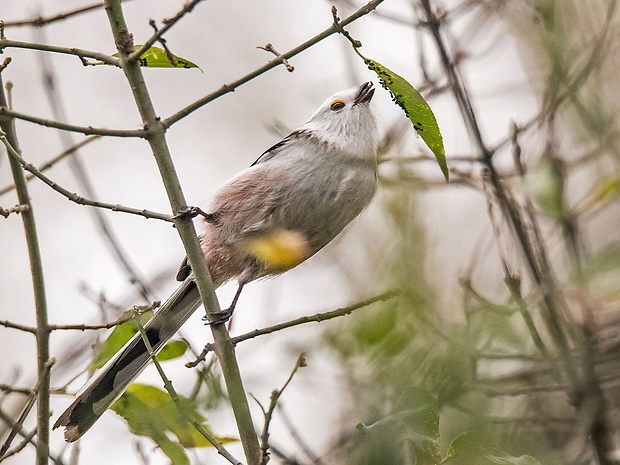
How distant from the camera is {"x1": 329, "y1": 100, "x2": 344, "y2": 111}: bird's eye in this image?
12.1 ft

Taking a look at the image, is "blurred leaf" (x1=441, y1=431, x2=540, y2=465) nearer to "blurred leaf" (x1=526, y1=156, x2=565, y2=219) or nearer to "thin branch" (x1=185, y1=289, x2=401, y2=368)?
"thin branch" (x1=185, y1=289, x2=401, y2=368)

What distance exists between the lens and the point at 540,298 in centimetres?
284

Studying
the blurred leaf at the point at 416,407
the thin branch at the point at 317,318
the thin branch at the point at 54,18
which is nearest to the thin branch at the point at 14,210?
the thin branch at the point at 54,18

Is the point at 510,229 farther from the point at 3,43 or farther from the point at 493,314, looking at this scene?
the point at 3,43

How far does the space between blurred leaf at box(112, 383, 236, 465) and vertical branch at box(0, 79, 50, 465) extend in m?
0.24

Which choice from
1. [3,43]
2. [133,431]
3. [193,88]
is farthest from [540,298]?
[193,88]

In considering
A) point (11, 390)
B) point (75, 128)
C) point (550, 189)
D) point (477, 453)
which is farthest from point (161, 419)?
point (550, 189)

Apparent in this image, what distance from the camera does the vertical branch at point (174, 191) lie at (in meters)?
2.14

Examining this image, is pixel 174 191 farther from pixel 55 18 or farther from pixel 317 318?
pixel 55 18

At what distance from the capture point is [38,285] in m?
2.42

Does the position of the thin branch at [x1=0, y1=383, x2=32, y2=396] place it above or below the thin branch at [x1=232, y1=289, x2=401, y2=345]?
above

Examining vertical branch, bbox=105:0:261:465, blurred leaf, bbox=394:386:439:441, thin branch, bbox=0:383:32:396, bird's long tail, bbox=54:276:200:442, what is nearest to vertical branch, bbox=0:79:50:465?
thin branch, bbox=0:383:32:396

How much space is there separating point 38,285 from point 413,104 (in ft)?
4.15

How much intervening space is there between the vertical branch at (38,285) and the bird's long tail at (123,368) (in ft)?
0.96
